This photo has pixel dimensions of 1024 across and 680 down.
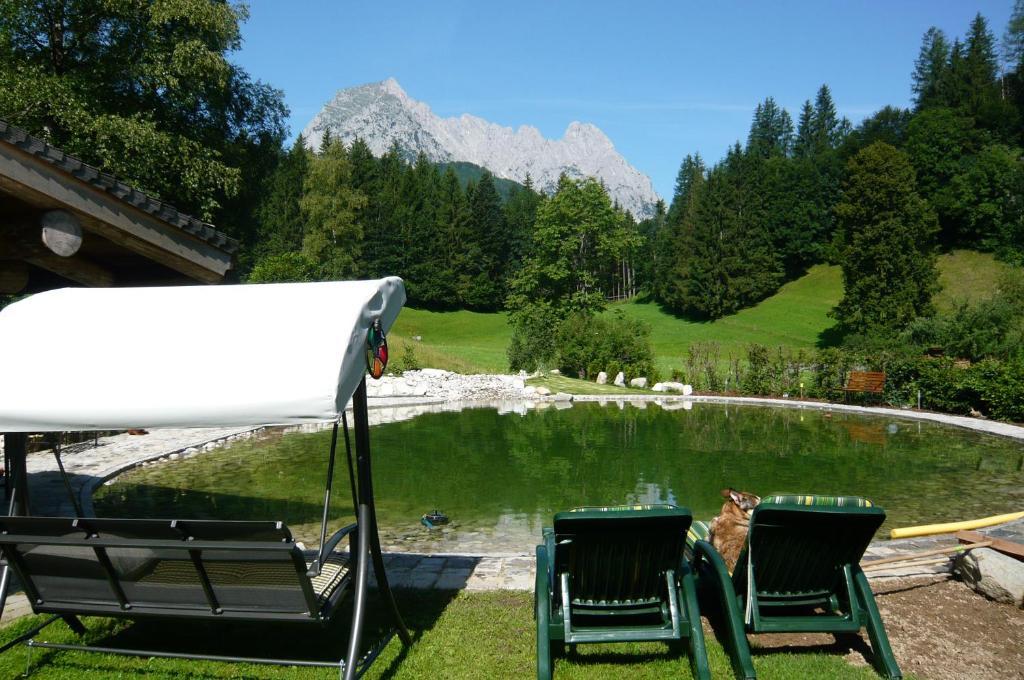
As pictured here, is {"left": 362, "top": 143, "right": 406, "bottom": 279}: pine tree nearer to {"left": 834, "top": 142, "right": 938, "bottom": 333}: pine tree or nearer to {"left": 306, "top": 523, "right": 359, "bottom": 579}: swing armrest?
{"left": 834, "top": 142, "right": 938, "bottom": 333}: pine tree

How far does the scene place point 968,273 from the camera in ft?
139

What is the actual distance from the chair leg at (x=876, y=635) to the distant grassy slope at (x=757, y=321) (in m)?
28.8

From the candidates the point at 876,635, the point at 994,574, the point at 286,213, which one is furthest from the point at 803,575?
the point at 286,213

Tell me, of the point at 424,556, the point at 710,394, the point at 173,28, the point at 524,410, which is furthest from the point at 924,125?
the point at 424,556

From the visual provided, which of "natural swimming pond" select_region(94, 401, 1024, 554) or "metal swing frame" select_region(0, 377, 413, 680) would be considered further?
"natural swimming pond" select_region(94, 401, 1024, 554)

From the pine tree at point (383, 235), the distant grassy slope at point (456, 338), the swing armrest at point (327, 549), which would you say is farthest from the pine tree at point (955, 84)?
the swing armrest at point (327, 549)

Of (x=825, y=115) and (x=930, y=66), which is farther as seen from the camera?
(x=825, y=115)

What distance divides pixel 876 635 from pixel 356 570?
263 centimetres

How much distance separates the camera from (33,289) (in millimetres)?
7047

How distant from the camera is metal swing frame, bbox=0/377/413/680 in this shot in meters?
3.25

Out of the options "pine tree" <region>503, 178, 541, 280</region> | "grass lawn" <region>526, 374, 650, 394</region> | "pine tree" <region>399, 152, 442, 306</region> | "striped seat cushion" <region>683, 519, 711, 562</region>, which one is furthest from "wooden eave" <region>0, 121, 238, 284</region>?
"pine tree" <region>503, 178, 541, 280</region>

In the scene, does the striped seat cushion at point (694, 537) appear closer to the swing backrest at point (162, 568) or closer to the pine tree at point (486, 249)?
the swing backrest at point (162, 568)

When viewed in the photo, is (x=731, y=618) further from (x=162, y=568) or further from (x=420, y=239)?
(x=420, y=239)

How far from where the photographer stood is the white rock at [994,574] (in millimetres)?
4418
